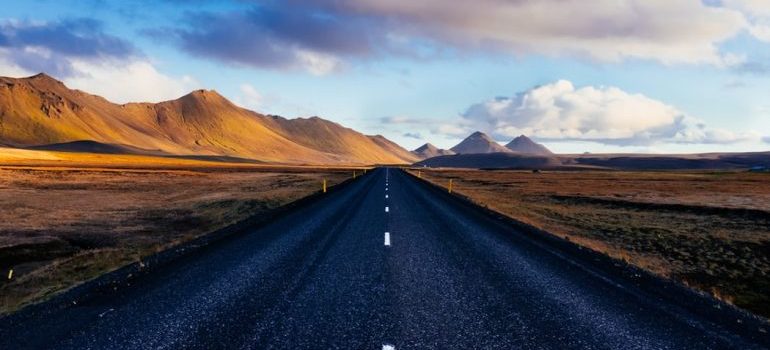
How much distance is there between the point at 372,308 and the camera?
7.83 metres

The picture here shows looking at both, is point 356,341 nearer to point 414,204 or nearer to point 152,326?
point 152,326

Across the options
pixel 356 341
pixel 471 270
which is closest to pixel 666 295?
pixel 471 270

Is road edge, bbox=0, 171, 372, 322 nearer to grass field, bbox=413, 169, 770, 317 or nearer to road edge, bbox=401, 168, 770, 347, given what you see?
road edge, bbox=401, 168, 770, 347

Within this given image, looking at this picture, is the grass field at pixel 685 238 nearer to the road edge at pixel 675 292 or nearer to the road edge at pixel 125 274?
the road edge at pixel 675 292

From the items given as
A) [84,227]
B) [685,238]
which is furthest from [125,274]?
[685,238]

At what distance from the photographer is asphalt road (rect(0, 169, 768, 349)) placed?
21.4 feet

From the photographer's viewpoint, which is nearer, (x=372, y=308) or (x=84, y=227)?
(x=372, y=308)

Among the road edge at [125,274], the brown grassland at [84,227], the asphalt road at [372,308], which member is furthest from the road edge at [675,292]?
the brown grassland at [84,227]

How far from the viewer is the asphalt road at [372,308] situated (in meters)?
6.51

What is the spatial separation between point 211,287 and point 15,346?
10.1ft

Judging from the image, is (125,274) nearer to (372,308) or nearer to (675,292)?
(372,308)

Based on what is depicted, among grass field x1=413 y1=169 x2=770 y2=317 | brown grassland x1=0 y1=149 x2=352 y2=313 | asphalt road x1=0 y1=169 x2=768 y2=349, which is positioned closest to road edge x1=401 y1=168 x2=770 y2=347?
asphalt road x1=0 y1=169 x2=768 y2=349

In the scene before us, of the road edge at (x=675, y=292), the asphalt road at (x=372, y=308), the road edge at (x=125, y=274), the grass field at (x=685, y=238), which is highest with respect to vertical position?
the asphalt road at (x=372, y=308)

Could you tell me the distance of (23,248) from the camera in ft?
58.2
